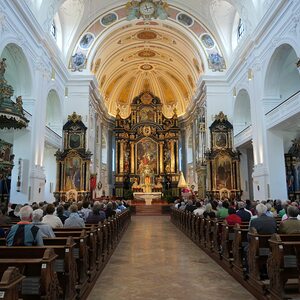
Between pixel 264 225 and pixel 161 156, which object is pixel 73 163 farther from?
pixel 264 225

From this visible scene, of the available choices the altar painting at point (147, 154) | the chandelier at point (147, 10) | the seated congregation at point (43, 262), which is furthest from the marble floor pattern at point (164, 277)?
the altar painting at point (147, 154)

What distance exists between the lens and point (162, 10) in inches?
739

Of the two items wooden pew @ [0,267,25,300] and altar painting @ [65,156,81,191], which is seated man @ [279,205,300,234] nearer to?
wooden pew @ [0,267,25,300]

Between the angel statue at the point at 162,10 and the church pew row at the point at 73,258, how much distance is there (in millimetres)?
15283

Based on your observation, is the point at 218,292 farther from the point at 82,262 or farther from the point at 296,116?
the point at 296,116

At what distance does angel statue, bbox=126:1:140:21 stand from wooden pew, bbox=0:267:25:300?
18.3 m

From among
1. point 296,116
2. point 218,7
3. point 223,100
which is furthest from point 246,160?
point 218,7

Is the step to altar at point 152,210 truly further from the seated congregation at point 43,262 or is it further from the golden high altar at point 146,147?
the seated congregation at point 43,262

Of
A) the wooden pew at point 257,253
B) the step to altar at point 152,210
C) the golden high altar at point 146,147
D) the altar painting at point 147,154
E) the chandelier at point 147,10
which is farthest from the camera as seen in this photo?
the altar painting at point 147,154

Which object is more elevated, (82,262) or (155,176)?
(155,176)

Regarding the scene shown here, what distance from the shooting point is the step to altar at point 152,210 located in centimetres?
2028

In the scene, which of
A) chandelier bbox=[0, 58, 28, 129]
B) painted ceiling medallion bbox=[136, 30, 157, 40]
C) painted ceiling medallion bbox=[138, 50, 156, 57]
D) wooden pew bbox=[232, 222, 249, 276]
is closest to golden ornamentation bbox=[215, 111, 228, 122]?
painted ceiling medallion bbox=[136, 30, 157, 40]

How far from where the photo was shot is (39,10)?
13.9m

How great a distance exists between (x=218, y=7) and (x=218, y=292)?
1748 cm
